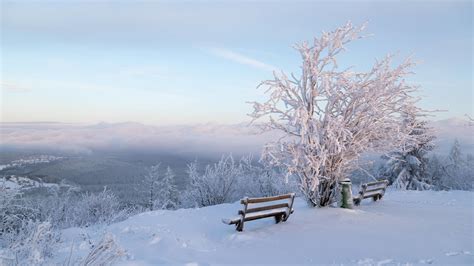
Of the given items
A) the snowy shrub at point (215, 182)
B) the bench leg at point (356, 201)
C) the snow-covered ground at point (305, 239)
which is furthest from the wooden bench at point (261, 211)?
the snowy shrub at point (215, 182)

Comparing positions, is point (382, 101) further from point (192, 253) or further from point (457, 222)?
point (192, 253)

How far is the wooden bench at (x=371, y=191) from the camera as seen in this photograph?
44.4 feet

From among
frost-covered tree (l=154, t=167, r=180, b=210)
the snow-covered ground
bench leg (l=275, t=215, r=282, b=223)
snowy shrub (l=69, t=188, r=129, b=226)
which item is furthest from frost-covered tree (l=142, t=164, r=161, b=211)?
bench leg (l=275, t=215, r=282, b=223)

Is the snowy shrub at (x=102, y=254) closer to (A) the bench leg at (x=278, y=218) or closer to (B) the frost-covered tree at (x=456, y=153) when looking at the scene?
(A) the bench leg at (x=278, y=218)

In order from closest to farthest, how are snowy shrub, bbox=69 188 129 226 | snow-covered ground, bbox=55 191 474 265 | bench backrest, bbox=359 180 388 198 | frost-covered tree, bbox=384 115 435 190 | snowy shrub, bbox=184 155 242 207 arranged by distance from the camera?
snow-covered ground, bbox=55 191 474 265 → bench backrest, bbox=359 180 388 198 → snowy shrub, bbox=184 155 242 207 → snowy shrub, bbox=69 188 129 226 → frost-covered tree, bbox=384 115 435 190

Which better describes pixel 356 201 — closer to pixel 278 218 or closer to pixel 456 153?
pixel 278 218

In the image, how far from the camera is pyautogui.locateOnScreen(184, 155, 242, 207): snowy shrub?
79.0 ft

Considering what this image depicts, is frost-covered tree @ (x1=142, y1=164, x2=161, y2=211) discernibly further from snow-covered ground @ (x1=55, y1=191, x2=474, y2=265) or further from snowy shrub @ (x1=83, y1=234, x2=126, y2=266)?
snowy shrub @ (x1=83, y1=234, x2=126, y2=266)

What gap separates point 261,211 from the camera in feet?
33.0

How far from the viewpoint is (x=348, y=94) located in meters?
12.2

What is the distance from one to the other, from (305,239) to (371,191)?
6.42m

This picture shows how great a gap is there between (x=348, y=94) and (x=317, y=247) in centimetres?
576

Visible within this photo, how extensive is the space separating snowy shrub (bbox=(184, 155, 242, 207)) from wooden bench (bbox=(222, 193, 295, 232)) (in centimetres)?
1338

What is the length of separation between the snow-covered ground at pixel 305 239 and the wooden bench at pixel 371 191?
76cm
